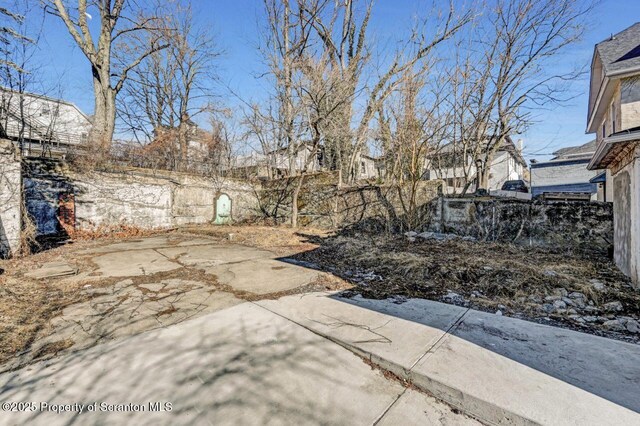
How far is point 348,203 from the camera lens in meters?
9.82

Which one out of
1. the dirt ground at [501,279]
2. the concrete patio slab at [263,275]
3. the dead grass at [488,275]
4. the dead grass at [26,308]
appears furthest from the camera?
the concrete patio slab at [263,275]

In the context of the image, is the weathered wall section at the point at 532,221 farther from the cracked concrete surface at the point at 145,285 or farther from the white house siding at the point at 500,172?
the white house siding at the point at 500,172

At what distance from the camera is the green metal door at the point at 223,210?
1175cm

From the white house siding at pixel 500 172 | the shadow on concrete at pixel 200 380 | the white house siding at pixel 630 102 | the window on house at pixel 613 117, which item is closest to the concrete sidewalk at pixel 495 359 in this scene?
the shadow on concrete at pixel 200 380

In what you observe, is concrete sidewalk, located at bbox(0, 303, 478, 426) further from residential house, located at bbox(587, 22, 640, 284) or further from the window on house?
the window on house

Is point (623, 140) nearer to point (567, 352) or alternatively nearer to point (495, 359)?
point (567, 352)

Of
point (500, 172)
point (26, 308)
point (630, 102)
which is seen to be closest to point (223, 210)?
point (26, 308)

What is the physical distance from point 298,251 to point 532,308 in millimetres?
4353

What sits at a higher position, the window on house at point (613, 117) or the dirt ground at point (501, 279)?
the window on house at point (613, 117)

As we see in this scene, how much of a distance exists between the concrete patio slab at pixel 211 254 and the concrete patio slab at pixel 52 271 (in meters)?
1.51

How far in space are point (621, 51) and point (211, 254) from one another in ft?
32.1

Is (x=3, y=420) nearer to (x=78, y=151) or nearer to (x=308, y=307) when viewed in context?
(x=308, y=307)

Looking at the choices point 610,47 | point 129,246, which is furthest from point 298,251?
point 610,47

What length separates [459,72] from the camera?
10211 mm
